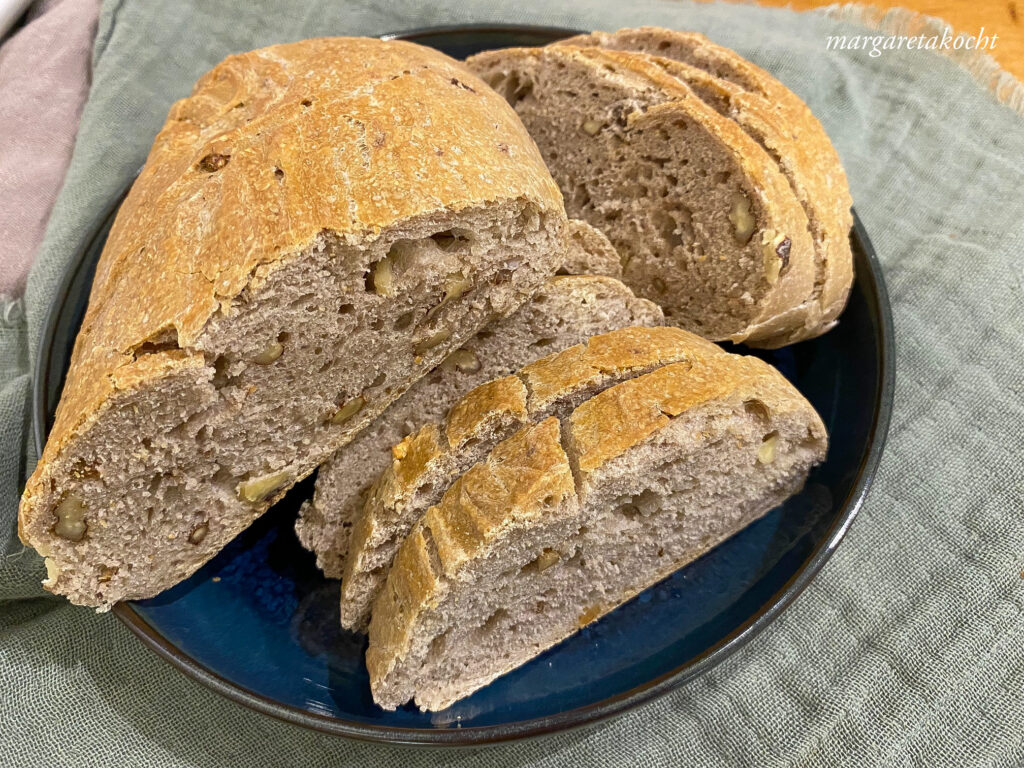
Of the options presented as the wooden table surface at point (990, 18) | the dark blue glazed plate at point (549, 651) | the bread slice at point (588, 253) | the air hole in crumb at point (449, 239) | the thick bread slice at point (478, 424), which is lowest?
the dark blue glazed plate at point (549, 651)

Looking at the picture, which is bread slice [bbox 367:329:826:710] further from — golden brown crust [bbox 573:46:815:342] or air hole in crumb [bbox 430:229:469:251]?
air hole in crumb [bbox 430:229:469:251]

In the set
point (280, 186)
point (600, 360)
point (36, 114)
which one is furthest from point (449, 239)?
point (36, 114)

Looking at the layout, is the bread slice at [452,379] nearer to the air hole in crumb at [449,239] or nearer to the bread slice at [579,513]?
the bread slice at [579,513]

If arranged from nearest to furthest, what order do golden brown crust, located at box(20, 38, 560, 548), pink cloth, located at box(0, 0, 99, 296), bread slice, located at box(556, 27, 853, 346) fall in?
golden brown crust, located at box(20, 38, 560, 548), bread slice, located at box(556, 27, 853, 346), pink cloth, located at box(0, 0, 99, 296)

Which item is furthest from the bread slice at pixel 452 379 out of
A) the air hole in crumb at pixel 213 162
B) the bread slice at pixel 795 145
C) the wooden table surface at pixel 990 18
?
the wooden table surface at pixel 990 18

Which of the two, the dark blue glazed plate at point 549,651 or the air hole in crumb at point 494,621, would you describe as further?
the air hole in crumb at point 494,621

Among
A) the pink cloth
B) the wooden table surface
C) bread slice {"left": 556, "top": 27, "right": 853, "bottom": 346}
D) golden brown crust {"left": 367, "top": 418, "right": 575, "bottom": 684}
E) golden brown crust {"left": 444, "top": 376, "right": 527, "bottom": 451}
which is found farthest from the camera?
the wooden table surface

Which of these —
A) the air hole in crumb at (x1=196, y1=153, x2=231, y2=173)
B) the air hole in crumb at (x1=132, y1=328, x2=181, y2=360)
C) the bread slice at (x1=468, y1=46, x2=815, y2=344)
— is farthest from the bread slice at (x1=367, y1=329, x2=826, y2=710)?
the air hole in crumb at (x1=196, y1=153, x2=231, y2=173)
